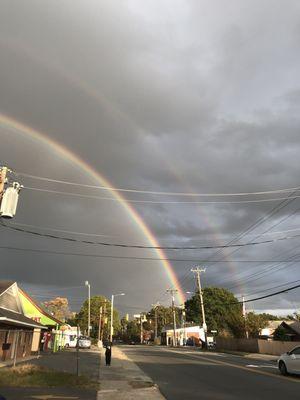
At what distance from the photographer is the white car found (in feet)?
65.8

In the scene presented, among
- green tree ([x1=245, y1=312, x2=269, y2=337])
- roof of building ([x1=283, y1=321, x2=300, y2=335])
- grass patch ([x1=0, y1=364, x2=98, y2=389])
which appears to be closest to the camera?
grass patch ([x1=0, y1=364, x2=98, y2=389])

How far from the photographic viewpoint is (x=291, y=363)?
67.1 ft

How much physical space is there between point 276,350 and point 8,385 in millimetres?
40000

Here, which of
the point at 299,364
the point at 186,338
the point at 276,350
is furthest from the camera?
the point at 186,338

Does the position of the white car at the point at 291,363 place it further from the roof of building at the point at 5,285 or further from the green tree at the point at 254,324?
the green tree at the point at 254,324

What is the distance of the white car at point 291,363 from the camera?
20062 millimetres

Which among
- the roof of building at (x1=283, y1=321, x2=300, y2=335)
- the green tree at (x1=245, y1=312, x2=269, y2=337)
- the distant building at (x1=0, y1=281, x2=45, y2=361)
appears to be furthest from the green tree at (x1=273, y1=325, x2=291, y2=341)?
the distant building at (x1=0, y1=281, x2=45, y2=361)

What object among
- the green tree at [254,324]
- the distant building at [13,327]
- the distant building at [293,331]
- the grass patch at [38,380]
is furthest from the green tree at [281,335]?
the grass patch at [38,380]

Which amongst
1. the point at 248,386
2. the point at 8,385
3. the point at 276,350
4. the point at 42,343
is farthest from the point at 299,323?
the point at 8,385

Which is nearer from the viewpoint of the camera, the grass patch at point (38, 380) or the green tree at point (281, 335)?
the grass patch at point (38, 380)

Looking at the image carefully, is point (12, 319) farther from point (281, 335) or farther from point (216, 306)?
point (216, 306)

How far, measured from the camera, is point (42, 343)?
49312 mm

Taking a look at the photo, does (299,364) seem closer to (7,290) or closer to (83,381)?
(83,381)

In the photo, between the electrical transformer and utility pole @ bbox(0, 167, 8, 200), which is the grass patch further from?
utility pole @ bbox(0, 167, 8, 200)
